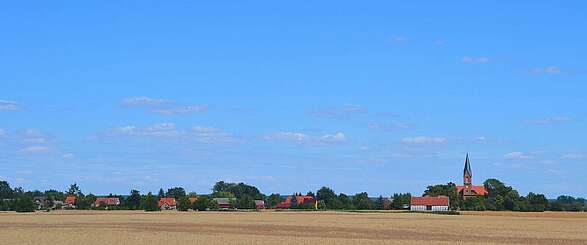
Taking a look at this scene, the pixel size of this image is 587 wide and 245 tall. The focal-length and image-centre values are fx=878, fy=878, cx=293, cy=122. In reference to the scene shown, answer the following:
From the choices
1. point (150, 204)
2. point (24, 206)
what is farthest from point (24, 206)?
point (150, 204)

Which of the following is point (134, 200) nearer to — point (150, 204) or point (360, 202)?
point (150, 204)

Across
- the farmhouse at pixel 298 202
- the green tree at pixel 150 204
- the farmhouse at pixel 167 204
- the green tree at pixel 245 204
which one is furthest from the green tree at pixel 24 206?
the farmhouse at pixel 298 202

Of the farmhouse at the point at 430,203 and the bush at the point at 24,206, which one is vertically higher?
the farmhouse at the point at 430,203

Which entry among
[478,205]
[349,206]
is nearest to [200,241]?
[478,205]

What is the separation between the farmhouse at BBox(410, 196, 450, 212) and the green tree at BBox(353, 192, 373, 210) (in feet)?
28.4

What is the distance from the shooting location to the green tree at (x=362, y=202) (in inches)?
6811

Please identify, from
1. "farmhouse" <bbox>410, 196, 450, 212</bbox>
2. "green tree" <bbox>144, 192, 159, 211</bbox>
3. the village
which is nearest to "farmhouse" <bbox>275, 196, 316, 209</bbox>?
the village

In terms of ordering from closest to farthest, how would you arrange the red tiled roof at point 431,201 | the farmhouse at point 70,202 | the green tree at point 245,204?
1. the red tiled roof at point 431,201
2. the green tree at point 245,204
3. the farmhouse at point 70,202

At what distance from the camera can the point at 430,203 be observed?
553 ft

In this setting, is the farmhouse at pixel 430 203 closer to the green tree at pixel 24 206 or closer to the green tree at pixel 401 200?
the green tree at pixel 401 200

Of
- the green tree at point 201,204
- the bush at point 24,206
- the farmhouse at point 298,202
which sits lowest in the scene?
the bush at point 24,206

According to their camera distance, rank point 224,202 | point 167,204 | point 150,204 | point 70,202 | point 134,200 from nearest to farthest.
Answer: point 150,204 → point 134,200 → point 167,204 → point 224,202 → point 70,202

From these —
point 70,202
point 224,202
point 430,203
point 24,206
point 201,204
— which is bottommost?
point 24,206

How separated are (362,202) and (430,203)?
46.2 ft
